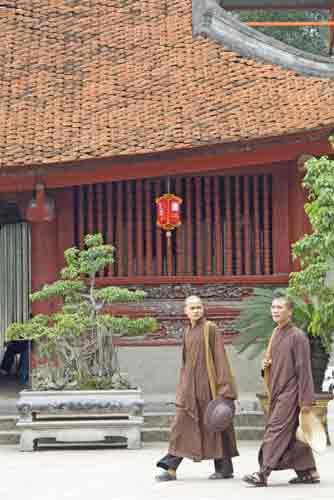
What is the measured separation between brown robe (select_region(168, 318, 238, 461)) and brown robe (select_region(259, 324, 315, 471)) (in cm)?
51

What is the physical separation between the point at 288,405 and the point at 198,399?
3.09 feet

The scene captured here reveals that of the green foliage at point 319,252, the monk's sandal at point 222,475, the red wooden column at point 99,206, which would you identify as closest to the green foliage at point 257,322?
the green foliage at point 319,252

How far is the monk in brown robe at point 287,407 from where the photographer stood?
10.2 m

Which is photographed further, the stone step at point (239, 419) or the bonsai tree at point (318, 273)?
the stone step at point (239, 419)

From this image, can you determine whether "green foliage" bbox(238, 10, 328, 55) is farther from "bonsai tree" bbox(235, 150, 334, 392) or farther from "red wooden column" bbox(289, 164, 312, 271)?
"bonsai tree" bbox(235, 150, 334, 392)

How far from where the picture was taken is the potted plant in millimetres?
13438

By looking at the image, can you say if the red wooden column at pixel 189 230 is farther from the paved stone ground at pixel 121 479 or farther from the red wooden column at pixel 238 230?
the paved stone ground at pixel 121 479

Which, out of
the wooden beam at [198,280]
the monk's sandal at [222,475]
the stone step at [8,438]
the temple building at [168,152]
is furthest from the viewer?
the wooden beam at [198,280]

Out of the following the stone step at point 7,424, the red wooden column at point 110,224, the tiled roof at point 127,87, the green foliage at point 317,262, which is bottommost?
the stone step at point 7,424

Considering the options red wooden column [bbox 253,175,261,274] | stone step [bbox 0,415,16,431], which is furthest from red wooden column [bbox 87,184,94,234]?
stone step [bbox 0,415,16,431]

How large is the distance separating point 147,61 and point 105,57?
1.76 feet

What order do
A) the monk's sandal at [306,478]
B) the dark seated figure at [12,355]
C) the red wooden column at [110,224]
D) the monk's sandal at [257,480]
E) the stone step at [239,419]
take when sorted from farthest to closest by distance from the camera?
the dark seated figure at [12,355], the red wooden column at [110,224], the stone step at [239,419], the monk's sandal at [306,478], the monk's sandal at [257,480]

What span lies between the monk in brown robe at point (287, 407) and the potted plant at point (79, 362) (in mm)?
3189

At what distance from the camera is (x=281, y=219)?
16297 millimetres
